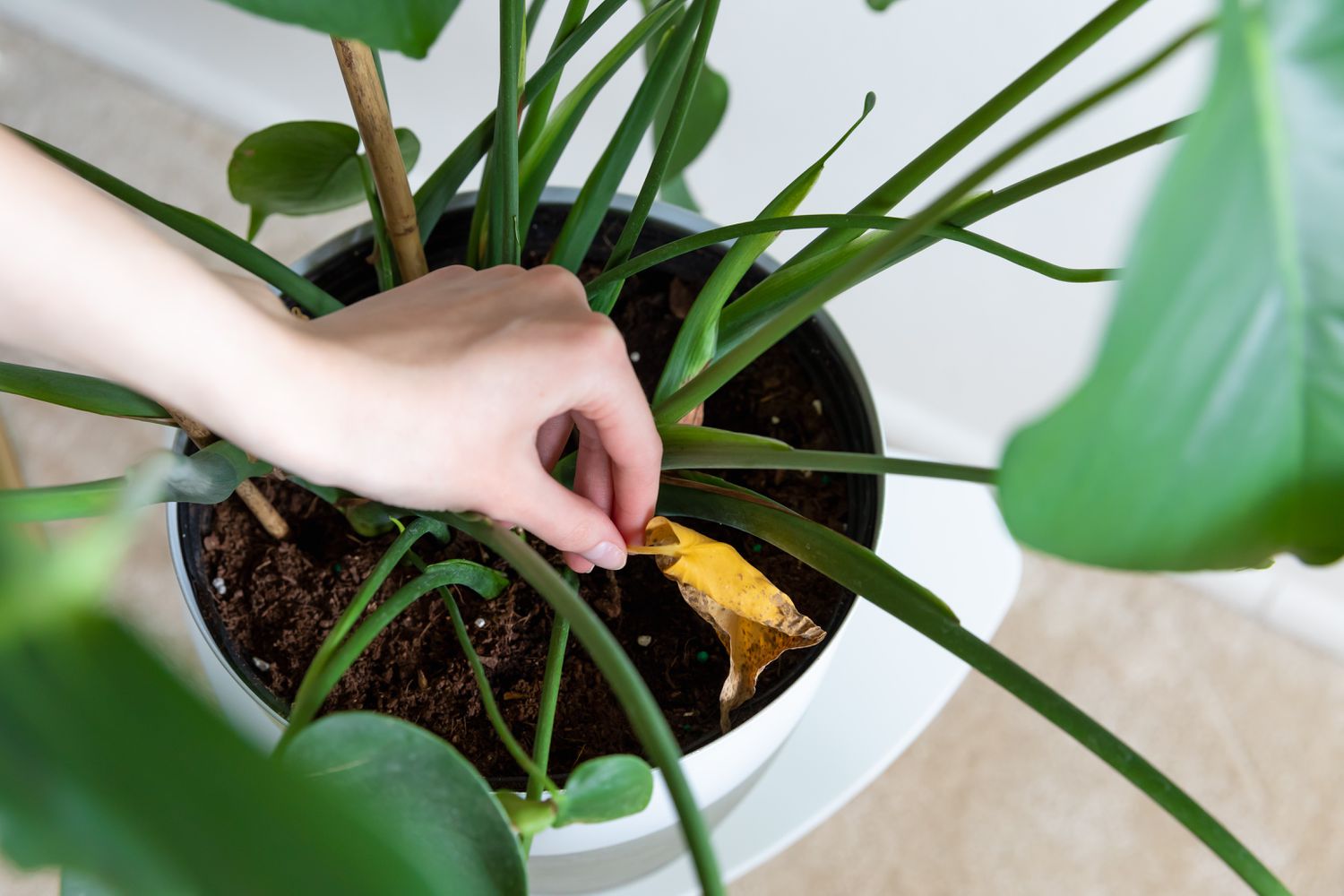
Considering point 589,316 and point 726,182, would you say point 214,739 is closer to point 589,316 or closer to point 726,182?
point 589,316

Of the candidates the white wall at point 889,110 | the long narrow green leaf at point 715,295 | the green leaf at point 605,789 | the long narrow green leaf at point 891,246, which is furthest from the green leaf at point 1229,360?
the white wall at point 889,110

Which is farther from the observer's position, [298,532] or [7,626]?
[298,532]

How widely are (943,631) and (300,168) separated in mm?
402

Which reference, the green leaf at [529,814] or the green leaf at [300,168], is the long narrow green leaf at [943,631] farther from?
the green leaf at [300,168]

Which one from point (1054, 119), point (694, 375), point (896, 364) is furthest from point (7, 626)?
point (896, 364)

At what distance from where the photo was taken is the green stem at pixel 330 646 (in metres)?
0.33

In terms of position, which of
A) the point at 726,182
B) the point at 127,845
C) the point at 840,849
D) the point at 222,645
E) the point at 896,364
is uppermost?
the point at 127,845

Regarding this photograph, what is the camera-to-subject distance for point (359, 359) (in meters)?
0.29

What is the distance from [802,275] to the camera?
0.44 m

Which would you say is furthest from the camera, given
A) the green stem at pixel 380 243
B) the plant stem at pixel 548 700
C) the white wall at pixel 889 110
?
the white wall at pixel 889 110

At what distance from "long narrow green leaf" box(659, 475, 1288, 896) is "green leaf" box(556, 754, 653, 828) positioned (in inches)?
3.9

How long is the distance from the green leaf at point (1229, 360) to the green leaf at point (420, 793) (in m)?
0.15

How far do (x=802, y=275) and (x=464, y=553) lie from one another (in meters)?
0.21

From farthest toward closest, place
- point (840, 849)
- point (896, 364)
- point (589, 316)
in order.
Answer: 1. point (896, 364)
2. point (840, 849)
3. point (589, 316)
